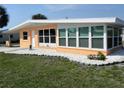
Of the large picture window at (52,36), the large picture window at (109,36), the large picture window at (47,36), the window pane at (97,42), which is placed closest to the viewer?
the window pane at (97,42)

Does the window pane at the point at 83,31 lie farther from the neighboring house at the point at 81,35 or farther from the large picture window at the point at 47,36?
the large picture window at the point at 47,36

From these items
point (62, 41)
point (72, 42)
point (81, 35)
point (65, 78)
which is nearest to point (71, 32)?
point (72, 42)

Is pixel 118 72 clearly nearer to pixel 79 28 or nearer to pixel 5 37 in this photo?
pixel 79 28

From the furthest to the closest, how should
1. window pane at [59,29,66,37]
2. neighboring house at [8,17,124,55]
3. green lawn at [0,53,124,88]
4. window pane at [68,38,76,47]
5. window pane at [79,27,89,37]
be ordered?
window pane at [59,29,66,37], window pane at [68,38,76,47], window pane at [79,27,89,37], neighboring house at [8,17,124,55], green lawn at [0,53,124,88]

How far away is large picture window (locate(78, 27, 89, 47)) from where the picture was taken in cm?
1722

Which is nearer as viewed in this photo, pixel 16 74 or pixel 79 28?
pixel 16 74

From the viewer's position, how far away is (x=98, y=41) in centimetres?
1652

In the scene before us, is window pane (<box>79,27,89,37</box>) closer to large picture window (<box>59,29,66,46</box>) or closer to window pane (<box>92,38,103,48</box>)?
window pane (<box>92,38,103,48</box>)

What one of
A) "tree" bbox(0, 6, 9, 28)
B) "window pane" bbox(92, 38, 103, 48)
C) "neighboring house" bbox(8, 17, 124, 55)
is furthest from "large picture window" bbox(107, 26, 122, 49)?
"tree" bbox(0, 6, 9, 28)

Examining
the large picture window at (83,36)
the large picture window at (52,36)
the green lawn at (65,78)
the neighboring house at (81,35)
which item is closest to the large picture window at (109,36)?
the neighboring house at (81,35)

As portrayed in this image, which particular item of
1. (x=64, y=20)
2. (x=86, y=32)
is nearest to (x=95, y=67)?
(x=86, y=32)

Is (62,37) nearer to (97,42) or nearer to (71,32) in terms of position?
(71,32)

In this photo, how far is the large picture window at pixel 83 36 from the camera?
56.5 ft
